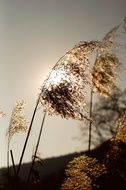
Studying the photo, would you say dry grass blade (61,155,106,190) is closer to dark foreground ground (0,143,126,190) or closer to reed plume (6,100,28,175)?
dark foreground ground (0,143,126,190)

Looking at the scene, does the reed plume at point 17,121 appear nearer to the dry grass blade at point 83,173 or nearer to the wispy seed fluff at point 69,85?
the wispy seed fluff at point 69,85

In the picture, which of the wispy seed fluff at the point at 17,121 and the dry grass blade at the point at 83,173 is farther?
the wispy seed fluff at the point at 17,121

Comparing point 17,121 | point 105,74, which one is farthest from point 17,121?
point 105,74

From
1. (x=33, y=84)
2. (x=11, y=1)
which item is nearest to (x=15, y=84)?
(x=33, y=84)

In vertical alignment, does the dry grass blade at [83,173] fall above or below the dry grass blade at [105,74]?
below

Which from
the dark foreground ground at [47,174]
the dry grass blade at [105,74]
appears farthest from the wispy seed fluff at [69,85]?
the dark foreground ground at [47,174]

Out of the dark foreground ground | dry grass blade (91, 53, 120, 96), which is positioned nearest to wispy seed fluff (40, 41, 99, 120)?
dry grass blade (91, 53, 120, 96)
